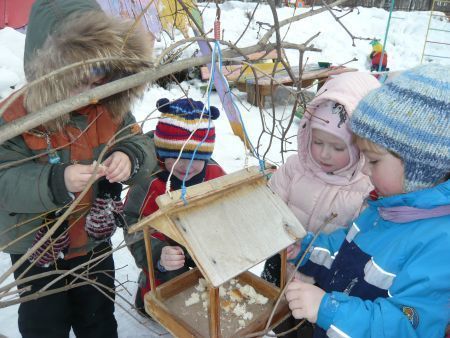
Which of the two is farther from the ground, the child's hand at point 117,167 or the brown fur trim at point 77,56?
the brown fur trim at point 77,56

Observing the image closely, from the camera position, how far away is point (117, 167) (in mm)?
1406

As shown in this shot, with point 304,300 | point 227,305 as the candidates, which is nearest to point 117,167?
point 227,305

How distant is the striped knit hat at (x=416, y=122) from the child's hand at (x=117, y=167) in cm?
84

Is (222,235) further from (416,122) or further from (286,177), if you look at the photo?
(286,177)

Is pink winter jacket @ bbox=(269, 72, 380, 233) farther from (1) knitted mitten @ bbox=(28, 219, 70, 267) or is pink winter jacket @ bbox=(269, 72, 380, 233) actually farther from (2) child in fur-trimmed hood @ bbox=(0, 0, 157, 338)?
(1) knitted mitten @ bbox=(28, 219, 70, 267)

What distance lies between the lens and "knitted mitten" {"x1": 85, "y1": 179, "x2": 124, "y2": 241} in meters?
1.55

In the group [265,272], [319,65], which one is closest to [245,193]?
[265,272]

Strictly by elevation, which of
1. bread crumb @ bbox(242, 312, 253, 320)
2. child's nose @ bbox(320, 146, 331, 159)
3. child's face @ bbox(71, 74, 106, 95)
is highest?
child's face @ bbox(71, 74, 106, 95)

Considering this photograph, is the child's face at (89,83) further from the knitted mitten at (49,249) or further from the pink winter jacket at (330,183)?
the pink winter jacket at (330,183)

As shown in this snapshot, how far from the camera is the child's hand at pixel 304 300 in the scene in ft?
3.69

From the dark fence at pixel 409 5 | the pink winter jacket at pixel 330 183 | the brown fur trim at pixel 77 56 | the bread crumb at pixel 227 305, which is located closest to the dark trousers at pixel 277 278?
the pink winter jacket at pixel 330 183

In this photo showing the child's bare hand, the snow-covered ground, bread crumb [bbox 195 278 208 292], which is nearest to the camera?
the child's bare hand

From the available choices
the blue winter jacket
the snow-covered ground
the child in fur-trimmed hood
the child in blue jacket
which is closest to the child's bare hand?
the child in fur-trimmed hood

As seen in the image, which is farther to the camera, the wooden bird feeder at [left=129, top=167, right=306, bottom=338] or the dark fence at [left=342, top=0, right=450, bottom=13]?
the dark fence at [left=342, top=0, right=450, bottom=13]
